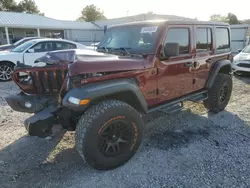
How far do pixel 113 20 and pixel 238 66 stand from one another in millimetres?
21979

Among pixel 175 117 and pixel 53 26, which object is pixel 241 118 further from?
pixel 53 26

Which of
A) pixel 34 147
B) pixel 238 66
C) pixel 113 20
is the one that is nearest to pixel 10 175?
pixel 34 147

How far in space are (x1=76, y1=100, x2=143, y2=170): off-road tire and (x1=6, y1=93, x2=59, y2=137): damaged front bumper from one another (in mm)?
398

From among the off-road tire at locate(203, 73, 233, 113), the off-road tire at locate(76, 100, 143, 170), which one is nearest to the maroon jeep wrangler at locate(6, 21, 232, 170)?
the off-road tire at locate(76, 100, 143, 170)

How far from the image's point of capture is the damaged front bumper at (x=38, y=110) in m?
2.70

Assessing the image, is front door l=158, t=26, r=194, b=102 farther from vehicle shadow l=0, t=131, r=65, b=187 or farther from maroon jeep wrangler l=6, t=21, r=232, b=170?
vehicle shadow l=0, t=131, r=65, b=187

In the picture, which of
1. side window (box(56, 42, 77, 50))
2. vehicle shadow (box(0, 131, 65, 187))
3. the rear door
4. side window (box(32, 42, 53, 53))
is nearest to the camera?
vehicle shadow (box(0, 131, 65, 187))

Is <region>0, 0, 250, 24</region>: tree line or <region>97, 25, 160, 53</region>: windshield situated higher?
<region>0, 0, 250, 24</region>: tree line

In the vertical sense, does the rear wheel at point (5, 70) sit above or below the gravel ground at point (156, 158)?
above

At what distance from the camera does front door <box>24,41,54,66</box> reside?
332 inches

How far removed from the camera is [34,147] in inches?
141

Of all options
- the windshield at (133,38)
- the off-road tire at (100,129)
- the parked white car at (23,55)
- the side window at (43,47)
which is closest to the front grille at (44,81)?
the off-road tire at (100,129)

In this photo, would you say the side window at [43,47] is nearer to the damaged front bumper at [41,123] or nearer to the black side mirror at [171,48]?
the damaged front bumper at [41,123]

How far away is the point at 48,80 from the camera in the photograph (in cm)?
318
